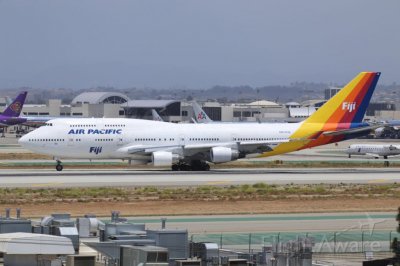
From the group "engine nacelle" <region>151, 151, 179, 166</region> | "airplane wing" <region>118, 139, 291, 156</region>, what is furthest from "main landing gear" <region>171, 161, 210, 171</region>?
"engine nacelle" <region>151, 151, 179, 166</region>

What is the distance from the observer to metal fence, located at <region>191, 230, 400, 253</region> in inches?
1459

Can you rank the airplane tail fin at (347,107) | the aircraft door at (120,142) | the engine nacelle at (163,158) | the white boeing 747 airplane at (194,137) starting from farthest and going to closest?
1. the airplane tail fin at (347,107)
2. the aircraft door at (120,142)
3. the white boeing 747 airplane at (194,137)
4. the engine nacelle at (163,158)

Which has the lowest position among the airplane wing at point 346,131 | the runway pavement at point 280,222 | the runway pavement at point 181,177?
the runway pavement at point 280,222

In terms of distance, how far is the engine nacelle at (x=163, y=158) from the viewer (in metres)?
77.1

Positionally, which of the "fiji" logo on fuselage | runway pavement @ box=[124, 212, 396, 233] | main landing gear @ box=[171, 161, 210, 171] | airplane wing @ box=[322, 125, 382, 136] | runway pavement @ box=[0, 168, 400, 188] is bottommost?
runway pavement @ box=[124, 212, 396, 233]

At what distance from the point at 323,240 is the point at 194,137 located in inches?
1664

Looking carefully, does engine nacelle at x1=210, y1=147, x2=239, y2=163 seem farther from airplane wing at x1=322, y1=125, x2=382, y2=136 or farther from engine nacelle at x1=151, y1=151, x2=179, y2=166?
airplane wing at x1=322, y1=125, x2=382, y2=136

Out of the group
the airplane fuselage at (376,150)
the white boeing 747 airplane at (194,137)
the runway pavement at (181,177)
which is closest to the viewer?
the runway pavement at (181,177)

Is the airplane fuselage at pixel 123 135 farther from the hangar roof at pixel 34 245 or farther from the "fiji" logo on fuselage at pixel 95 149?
the hangar roof at pixel 34 245

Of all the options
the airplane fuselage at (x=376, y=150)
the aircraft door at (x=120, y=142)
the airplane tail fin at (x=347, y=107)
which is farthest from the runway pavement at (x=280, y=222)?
the airplane fuselage at (x=376, y=150)

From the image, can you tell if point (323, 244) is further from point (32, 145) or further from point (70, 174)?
point (32, 145)

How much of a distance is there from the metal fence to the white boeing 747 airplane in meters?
36.3

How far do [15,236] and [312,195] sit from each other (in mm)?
32815

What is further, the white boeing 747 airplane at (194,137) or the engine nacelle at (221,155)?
the engine nacelle at (221,155)
